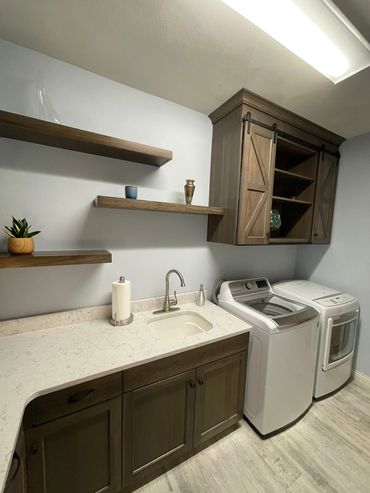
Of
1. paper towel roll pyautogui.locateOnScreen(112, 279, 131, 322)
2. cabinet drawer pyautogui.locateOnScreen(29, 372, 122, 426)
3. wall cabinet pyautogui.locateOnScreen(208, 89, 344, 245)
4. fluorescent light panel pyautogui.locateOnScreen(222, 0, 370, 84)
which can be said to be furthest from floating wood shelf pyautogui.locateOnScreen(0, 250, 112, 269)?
fluorescent light panel pyautogui.locateOnScreen(222, 0, 370, 84)

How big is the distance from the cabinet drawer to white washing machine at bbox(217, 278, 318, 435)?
3.17 ft

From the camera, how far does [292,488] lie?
1.19 m

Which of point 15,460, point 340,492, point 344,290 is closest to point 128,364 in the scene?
point 15,460

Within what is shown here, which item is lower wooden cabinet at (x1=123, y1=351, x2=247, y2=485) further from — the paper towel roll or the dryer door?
the dryer door

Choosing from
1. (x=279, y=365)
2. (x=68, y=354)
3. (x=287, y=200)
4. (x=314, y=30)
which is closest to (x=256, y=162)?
(x=287, y=200)

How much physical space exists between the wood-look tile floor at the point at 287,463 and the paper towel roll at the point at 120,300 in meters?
1.00

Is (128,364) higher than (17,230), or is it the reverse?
(17,230)

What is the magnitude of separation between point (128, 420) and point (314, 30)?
2.12 meters

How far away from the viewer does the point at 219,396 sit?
4.37 ft

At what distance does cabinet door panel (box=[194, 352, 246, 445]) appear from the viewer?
4.09 ft

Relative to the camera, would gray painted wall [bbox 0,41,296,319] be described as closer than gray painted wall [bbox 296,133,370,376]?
Yes

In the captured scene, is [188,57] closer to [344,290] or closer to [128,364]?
[128,364]

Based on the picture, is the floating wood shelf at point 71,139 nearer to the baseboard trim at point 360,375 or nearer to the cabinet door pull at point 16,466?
the cabinet door pull at point 16,466

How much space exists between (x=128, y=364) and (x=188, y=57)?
168 cm
